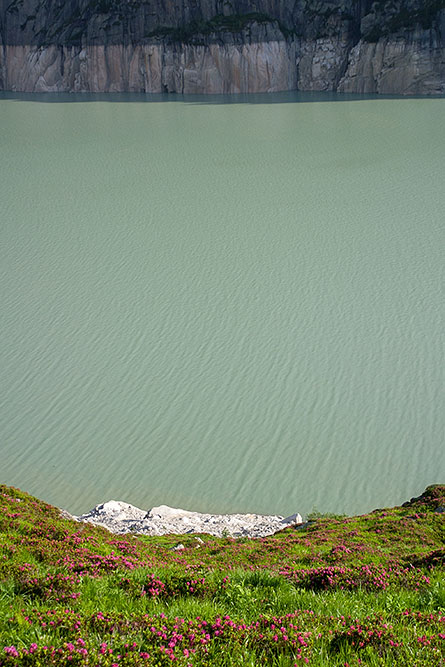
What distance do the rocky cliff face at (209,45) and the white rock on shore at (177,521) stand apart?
70201 mm

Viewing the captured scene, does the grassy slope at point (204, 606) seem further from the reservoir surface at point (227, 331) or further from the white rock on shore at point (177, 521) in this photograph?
the reservoir surface at point (227, 331)

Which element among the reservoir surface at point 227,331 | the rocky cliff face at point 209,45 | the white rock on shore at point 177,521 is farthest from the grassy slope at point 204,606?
the rocky cliff face at point 209,45

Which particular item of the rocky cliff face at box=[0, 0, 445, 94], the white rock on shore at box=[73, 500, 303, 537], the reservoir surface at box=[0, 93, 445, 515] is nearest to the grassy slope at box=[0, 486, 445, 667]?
the white rock on shore at box=[73, 500, 303, 537]

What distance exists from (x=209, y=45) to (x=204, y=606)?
8592 cm

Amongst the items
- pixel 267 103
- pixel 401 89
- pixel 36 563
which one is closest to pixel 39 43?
pixel 267 103

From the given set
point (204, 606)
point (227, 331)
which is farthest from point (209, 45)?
point (204, 606)

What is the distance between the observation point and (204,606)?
495cm

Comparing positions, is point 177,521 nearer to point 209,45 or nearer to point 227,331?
point 227,331

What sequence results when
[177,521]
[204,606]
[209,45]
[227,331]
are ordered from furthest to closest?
[209,45] < [227,331] < [177,521] < [204,606]

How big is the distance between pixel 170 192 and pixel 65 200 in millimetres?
5832

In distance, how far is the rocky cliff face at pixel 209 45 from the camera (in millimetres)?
74250

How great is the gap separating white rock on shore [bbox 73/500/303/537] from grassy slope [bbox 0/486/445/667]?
271 centimetres

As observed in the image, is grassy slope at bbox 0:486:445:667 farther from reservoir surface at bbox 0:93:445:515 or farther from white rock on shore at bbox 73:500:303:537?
reservoir surface at bbox 0:93:445:515

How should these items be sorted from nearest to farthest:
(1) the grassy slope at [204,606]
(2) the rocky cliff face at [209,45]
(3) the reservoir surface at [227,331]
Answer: (1) the grassy slope at [204,606]
(3) the reservoir surface at [227,331]
(2) the rocky cliff face at [209,45]
